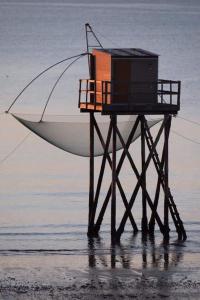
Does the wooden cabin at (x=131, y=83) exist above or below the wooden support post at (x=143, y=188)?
above

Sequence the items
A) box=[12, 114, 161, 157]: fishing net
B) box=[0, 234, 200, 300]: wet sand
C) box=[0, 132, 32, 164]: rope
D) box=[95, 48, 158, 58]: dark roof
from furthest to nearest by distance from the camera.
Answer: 1. box=[0, 132, 32, 164]: rope
2. box=[12, 114, 161, 157]: fishing net
3. box=[95, 48, 158, 58]: dark roof
4. box=[0, 234, 200, 300]: wet sand

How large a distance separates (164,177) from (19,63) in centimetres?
6951

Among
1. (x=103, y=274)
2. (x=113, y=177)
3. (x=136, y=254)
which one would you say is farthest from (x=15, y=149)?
(x=103, y=274)

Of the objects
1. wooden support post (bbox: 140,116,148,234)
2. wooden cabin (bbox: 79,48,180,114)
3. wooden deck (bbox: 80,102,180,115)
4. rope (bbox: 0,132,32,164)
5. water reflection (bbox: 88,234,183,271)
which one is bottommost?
rope (bbox: 0,132,32,164)

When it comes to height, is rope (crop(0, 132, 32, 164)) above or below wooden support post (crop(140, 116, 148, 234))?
below

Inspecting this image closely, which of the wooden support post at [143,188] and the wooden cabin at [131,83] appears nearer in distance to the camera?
the wooden cabin at [131,83]

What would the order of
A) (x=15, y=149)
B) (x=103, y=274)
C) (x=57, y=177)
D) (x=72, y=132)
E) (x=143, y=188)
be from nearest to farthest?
(x=103, y=274)
(x=143, y=188)
(x=72, y=132)
(x=57, y=177)
(x=15, y=149)

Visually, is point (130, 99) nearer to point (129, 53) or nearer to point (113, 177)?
point (129, 53)

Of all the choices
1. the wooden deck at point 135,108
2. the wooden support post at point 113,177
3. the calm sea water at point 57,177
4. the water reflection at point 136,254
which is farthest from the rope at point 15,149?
the wooden deck at point 135,108

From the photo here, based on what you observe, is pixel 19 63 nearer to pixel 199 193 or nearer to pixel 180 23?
pixel 199 193

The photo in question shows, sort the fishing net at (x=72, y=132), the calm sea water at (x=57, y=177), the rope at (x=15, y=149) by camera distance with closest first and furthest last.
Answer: the calm sea water at (x=57, y=177)
the fishing net at (x=72, y=132)
the rope at (x=15, y=149)

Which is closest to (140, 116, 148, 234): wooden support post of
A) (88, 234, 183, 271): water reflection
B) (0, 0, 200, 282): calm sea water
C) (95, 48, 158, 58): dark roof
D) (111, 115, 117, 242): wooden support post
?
(0, 0, 200, 282): calm sea water

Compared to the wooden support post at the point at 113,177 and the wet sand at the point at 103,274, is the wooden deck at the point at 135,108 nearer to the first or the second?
the wooden support post at the point at 113,177

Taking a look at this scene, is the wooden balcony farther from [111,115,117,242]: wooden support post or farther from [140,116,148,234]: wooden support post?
[140,116,148,234]: wooden support post
